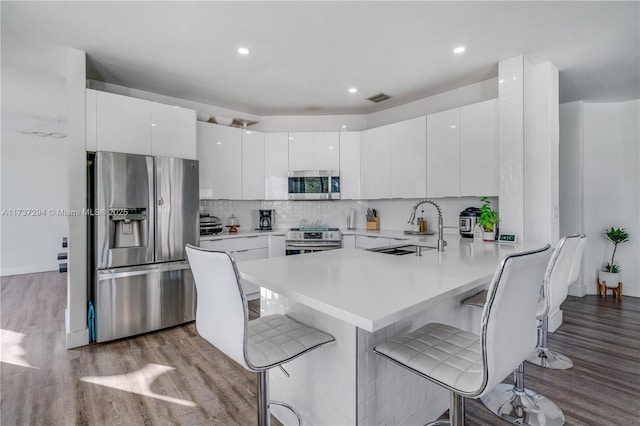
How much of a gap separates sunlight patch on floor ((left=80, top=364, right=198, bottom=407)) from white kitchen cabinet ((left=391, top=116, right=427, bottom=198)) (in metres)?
3.15

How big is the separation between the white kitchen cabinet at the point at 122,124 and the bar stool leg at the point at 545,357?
3.88 meters

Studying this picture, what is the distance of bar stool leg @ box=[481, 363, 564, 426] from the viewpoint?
72.8 inches

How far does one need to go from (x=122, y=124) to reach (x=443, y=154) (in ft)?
11.1

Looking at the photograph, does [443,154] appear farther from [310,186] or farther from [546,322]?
[546,322]

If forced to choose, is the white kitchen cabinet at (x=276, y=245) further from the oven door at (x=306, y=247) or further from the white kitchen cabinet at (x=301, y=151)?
the white kitchen cabinet at (x=301, y=151)

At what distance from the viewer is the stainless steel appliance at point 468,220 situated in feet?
11.5

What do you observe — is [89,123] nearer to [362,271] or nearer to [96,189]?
[96,189]

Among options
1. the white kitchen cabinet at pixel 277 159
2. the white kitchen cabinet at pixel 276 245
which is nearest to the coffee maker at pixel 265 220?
the white kitchen cabinet at pixel 277 159

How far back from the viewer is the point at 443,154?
12.2ft

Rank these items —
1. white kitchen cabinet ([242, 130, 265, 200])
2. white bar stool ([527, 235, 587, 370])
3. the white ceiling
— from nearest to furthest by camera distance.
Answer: white bar stool ([527, 235, 587, 370]) < the white ceiling < white kitchen cabinet ([242, 130, 265, 200])

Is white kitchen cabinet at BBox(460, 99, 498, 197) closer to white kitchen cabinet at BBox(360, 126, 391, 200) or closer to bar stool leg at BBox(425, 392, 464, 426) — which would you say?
white kitchen cabinet at BBox(360, 126, 391, 200)

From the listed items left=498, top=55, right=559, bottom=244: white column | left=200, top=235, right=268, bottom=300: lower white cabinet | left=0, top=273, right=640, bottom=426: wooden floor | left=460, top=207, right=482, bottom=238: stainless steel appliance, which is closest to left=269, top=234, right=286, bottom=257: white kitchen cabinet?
left=200, top=235, right=268, bottom=300: lower white cabinet

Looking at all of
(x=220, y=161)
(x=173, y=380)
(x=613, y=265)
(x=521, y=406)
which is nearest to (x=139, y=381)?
(x=173, y=380)

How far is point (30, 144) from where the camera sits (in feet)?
19.1
